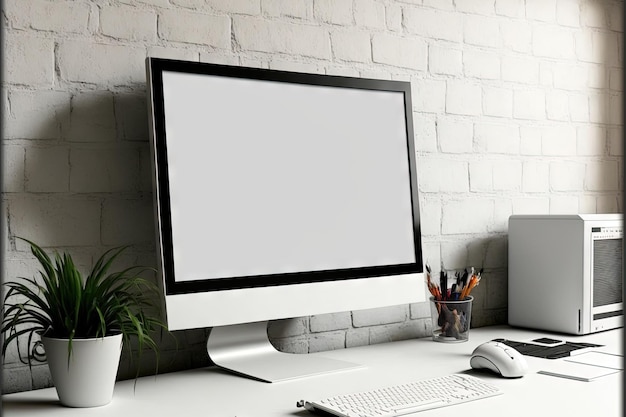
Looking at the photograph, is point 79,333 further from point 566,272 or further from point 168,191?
point 566,272

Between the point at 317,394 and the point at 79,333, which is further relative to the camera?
the point at 317,394

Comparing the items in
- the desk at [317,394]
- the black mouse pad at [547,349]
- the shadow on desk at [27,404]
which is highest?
the shadow on desk at [27,404]

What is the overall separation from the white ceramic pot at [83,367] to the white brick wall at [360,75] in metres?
0.22

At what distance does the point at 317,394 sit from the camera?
1.37 metres

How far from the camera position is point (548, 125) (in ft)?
8.08

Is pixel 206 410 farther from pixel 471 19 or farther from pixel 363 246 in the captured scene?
pixel 471 19

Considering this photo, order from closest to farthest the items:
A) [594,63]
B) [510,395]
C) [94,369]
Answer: [94,369], [510,395], [594,63]

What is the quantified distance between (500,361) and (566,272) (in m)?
0.67

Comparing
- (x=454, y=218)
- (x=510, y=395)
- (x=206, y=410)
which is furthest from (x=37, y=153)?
(x=454, y=218)

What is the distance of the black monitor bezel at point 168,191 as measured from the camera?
4.61 ft

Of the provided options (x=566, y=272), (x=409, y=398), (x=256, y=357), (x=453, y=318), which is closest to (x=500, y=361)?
(x=409, y=398)

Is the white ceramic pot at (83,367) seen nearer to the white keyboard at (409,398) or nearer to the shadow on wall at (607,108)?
→ the white keyboard at (409,398)

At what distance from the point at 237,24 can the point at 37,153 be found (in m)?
0.58

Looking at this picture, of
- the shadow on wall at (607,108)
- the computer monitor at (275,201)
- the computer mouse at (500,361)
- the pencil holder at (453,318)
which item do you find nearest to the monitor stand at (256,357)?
the computer monitor at (275,201)
